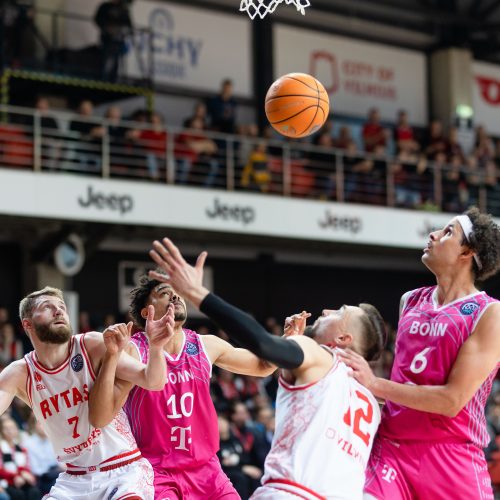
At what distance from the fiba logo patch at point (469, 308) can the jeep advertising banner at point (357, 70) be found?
18090mm

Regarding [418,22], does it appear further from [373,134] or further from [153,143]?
[153,143]

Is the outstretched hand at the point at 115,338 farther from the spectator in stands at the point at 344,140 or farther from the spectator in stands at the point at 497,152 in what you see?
the spectator in stands at the point at 497,152

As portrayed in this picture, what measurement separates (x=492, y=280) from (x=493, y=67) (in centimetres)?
554

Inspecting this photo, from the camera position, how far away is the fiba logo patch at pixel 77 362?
21.1 ft

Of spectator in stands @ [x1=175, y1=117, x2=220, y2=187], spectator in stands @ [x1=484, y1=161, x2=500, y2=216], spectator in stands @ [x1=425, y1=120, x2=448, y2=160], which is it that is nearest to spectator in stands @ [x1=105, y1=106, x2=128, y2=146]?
spectator in stands @ [x1=175, y1=117, x2=220, y2=187]

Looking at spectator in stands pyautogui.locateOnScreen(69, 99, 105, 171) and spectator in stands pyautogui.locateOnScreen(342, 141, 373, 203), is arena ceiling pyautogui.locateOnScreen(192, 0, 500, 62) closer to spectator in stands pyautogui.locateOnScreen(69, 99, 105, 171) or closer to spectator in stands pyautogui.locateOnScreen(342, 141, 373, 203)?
spectator in stands pyautogui.locateOnScreen(342, 141, 373, 203)

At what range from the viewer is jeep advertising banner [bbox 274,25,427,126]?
23891 millimetres

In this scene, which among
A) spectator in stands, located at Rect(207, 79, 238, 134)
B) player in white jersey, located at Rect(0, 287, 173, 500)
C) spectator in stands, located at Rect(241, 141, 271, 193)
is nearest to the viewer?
player in white jersey, located at Rect(0, 287, 173, 500)

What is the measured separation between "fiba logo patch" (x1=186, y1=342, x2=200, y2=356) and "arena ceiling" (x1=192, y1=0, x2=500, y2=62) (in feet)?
59.7

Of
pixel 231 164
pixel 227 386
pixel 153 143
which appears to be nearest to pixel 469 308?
pixel 227 386

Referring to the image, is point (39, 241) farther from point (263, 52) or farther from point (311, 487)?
point (311, 487)

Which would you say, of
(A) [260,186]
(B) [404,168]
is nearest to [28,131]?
(A) [260,186]

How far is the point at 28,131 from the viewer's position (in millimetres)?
16812

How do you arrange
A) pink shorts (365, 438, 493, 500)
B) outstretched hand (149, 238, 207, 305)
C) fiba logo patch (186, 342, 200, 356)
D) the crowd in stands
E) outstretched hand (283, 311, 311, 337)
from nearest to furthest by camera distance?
outstretched hand (149, 238, 207, 305) < pink shorts (365, 438, 493, 500) < outstretched hand (283, 311, 311, 337) < fiba logo patch (186, 342, 200, 356) < the crowd in stands
